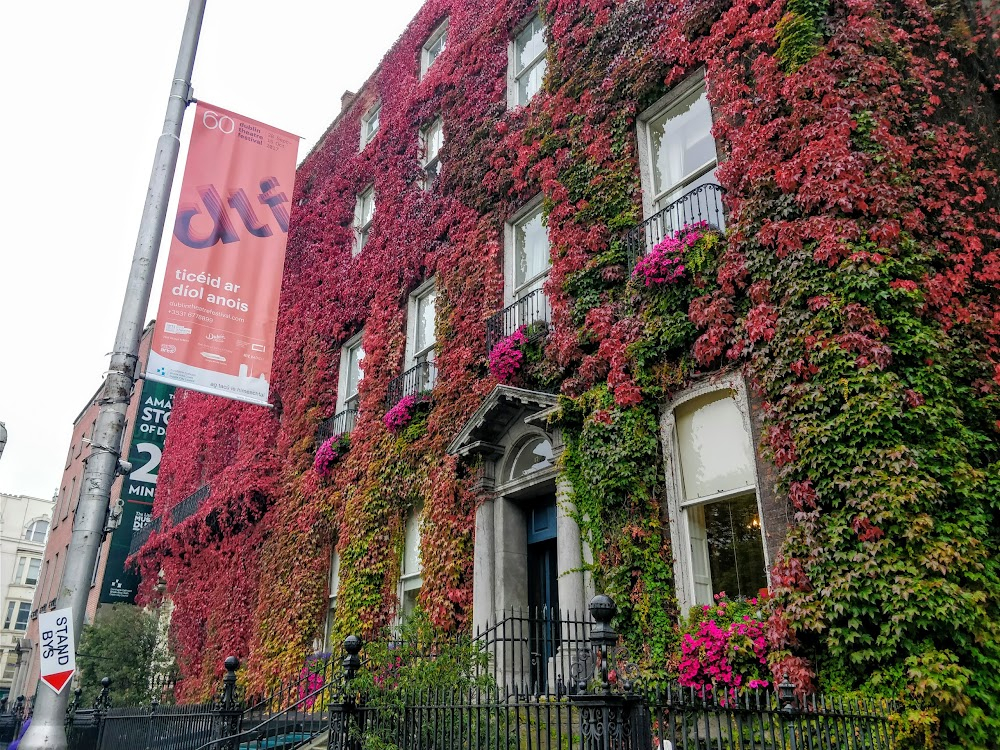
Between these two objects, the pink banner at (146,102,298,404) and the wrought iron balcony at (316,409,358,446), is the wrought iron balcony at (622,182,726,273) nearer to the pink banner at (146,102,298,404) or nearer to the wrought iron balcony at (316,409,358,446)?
the pink banner at (146,102,298,404)

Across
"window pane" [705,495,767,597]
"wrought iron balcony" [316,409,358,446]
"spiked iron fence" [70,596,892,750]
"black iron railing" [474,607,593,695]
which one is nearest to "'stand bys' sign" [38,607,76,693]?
"spiked iron fence" [70,596,892,750]

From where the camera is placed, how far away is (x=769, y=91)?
9375mm

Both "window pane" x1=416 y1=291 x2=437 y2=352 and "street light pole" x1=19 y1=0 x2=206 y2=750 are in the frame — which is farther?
"window pane" x1=416 y1=291 x2=437 y2=352

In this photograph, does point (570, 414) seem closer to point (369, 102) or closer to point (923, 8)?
point (923, 8)

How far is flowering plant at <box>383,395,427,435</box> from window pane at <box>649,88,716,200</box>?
18.5ft

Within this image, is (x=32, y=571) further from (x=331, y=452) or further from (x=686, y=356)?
(x=686, y=356)

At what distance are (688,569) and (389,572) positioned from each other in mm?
6480

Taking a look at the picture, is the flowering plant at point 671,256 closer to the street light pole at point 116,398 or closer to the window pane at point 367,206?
the street light pole at point 116,398

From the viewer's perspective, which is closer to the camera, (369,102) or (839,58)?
(839,58)

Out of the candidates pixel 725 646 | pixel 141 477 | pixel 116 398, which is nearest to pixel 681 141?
pixel 725 646

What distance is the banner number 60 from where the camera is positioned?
955 centimetres

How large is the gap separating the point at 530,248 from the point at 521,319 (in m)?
1.58

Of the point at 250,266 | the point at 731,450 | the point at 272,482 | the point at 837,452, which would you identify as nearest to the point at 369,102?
the point at 272,482

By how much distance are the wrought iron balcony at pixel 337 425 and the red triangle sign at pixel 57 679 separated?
10.4 m
